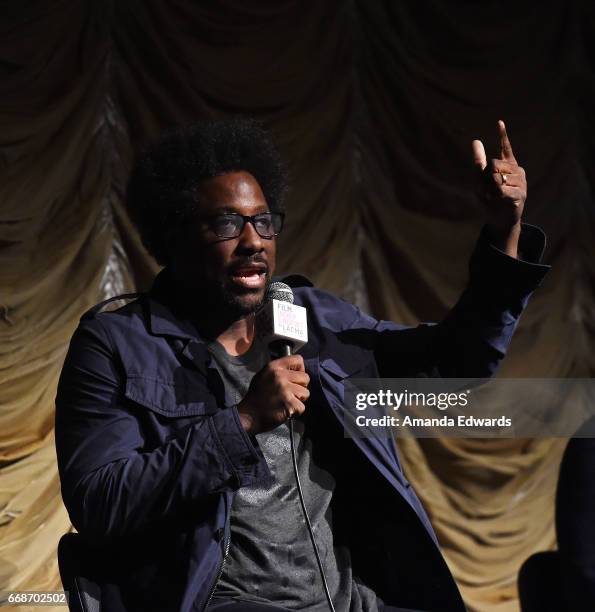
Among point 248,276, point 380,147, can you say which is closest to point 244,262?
point 248,276

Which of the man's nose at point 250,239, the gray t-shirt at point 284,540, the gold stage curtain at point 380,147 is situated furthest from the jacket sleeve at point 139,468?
the gold stage curtain at point 380,147

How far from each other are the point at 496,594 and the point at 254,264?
293 centimetres

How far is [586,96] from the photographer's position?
4.61m

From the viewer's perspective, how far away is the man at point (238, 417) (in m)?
1.58

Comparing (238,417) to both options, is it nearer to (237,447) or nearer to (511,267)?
(237,447)

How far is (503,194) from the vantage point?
1.78 meters

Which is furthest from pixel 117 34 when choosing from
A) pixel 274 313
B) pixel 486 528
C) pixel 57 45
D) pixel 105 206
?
pixel 274 313

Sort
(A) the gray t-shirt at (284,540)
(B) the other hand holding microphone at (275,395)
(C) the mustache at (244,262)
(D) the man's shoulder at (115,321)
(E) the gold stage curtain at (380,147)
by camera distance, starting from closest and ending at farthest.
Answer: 1. (B) the other hand holding microphone at (275,395)
2. (A) the gray t-shirt at (284,540)
3. (D) the man's shoulder at (115,321)
4. (C) the mustache at (244,262)
5. (E) the gold stage curtain at (380,147)

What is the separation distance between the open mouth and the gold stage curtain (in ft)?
7.57

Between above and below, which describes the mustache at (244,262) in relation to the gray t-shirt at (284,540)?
above

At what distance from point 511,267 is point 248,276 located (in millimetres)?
472

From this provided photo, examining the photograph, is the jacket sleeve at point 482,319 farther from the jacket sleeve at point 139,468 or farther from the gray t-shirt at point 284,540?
the jacket sleeve at point 139,468

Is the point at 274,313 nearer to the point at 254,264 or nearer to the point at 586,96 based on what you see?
the point at 254,264

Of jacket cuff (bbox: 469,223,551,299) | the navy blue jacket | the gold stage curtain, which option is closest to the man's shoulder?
the navy blue jacket
